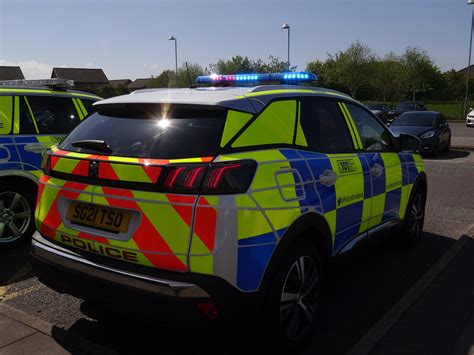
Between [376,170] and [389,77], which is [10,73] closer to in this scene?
[389,77]

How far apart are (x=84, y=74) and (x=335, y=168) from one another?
100206 mm

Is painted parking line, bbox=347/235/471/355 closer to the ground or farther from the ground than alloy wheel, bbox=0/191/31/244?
closer to the ground

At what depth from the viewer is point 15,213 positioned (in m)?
4.91

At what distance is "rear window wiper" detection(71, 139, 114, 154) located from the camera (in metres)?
2.75

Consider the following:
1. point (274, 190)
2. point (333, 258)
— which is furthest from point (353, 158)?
point (274, 190)

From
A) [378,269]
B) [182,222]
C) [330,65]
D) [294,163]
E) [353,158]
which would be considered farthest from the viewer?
[330,65]

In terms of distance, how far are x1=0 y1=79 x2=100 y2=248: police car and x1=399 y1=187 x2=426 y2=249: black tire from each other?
399 cm

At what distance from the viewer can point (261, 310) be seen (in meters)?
2.56

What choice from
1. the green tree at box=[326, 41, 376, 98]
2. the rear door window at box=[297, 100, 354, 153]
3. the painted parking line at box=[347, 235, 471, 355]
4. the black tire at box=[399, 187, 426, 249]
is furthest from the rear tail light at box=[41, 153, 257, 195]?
the green tree at box=[326, 41, 376, 98]

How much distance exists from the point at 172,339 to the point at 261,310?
2.96 ft

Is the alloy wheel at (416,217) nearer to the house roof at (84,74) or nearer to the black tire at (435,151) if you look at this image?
the black tire at (435,151)

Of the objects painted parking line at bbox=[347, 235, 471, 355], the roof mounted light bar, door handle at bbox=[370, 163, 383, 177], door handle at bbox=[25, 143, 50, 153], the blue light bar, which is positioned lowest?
painted parking line at bbox=[347, 235, 471, 355]

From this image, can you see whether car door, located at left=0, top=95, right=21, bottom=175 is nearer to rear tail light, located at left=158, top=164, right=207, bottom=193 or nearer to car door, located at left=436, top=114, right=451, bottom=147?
rear tail light, located at left=158, top=164, right=207, bottom=193

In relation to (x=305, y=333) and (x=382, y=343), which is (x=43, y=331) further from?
(x=382, y=343)
